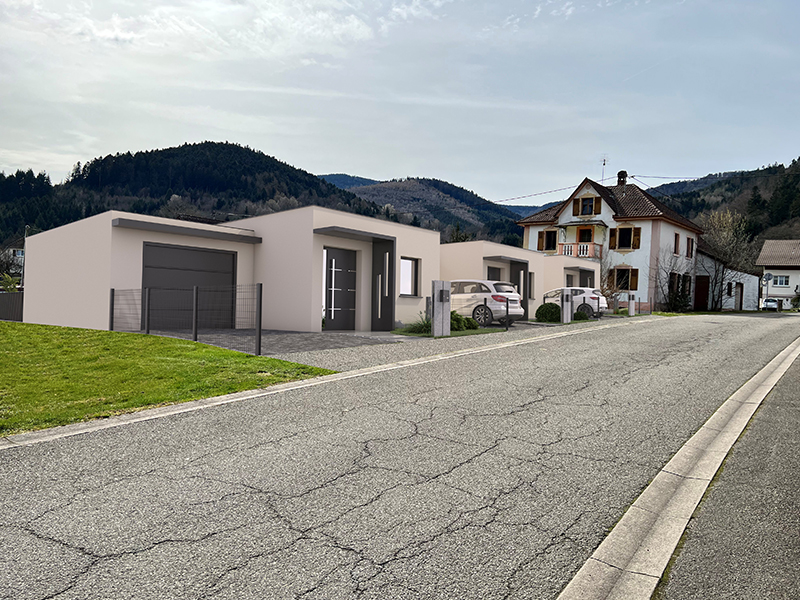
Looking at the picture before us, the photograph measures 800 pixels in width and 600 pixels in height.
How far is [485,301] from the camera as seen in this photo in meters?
21.1

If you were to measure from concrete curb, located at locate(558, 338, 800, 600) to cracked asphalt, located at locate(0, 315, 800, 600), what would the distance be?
0.09 meters

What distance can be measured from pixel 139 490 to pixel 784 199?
96.1 m

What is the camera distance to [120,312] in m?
16.6

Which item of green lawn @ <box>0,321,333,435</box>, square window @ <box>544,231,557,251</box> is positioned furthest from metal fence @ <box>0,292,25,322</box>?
square window @ <box>544,231,557,251</box>

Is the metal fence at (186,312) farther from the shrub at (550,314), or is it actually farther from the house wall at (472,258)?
the shrub at (550,314)

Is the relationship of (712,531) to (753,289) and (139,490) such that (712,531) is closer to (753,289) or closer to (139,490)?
(139,490)

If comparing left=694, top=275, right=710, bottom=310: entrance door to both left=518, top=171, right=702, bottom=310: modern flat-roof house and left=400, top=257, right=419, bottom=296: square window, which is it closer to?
left=518, top=171, right=702, bottom=310: modern flat-roof house

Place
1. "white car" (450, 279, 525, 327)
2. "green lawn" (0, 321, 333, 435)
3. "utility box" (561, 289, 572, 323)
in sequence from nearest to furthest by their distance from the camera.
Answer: "green lawn" (0, 321, 333, 435), "white car" (450, 279, 525, 327), "utility box" (561, 289, 572, 323)

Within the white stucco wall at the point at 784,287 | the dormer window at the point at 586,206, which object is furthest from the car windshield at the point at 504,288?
the white stucco wall at the point at 784,287

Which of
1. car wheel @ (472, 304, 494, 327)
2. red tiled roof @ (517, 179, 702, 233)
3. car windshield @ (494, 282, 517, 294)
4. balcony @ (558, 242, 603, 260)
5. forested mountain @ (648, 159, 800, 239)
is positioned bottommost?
car wheel @ (472, 304, 494, 327)

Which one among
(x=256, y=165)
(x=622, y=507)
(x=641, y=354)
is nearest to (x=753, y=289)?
(x=641, y=354)

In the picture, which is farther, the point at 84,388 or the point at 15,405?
the point at 84,388

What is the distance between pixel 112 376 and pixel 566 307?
740 inches

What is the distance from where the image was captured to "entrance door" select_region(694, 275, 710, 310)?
4781 cm
